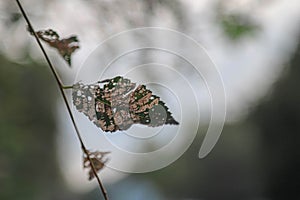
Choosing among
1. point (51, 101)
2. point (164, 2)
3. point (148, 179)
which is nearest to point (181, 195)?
point (148, 179)

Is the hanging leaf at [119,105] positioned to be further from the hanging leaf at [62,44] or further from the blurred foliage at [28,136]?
the blurred foliage at [28,136]

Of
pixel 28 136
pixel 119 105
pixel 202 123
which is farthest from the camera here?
pixel 28 136

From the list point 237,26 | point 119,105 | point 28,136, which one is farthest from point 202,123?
point 119,105

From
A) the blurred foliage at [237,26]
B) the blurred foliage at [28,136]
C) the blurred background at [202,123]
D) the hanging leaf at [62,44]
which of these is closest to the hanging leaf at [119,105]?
the hanging leaf at [62,44]

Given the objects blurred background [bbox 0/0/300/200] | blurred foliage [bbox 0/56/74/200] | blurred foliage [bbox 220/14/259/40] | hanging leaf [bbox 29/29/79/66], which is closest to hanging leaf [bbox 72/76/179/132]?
hanging leaf [bbox 29/29/79/66]

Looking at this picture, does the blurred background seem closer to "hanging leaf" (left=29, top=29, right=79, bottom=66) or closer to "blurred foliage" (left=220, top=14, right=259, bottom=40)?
"blurred foliage" (left=220, top=14, right=259, bottom=40)

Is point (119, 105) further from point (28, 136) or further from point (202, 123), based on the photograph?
point (28, 136)
